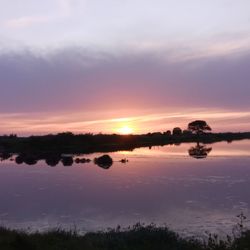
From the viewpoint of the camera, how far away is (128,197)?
2569cm

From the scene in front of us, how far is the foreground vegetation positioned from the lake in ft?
12.5

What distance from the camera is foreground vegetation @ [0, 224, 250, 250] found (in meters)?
11.8

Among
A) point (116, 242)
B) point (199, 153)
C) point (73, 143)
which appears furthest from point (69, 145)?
point (116, 242)

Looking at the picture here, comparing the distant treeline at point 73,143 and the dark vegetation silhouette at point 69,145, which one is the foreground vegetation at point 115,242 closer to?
the dark vegetation silhouette at point 69,145

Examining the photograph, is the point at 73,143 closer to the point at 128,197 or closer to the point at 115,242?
the point at 128,197

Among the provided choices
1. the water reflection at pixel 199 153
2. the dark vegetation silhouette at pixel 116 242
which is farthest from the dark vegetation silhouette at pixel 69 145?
the dark vegetation silhouette at pixel 116 242

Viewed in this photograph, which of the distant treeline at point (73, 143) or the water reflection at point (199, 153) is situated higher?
the distant treeline at point (73, 143)

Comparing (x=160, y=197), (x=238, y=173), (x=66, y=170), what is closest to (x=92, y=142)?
(x=66, y=170)

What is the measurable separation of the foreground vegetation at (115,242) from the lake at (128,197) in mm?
3804

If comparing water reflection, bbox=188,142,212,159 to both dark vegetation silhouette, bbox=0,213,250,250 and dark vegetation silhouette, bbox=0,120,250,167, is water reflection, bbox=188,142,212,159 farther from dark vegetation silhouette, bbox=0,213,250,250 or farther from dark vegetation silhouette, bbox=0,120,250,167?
dark vegetation silhouette, bbox=0,213,250,250

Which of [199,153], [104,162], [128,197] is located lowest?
[128,197]

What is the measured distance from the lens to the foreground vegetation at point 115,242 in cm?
1184

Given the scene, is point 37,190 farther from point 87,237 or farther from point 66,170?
point 87,237

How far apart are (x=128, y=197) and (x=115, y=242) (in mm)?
12933
